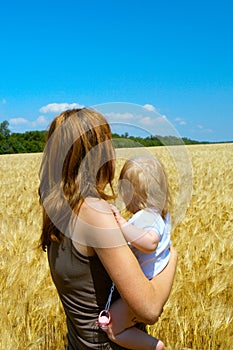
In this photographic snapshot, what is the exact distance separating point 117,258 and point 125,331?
1.35 feet

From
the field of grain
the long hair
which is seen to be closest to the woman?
the long hair

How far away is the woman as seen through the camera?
1.30 m

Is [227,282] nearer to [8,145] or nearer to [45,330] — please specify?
[45,330]

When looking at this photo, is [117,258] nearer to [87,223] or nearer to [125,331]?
[87,223]

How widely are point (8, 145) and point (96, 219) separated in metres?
54.8

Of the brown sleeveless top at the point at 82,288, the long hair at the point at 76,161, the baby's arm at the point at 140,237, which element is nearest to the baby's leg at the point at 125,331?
the brown sleeveless top at the point at 82,288

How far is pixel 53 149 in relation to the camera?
139 centimetres

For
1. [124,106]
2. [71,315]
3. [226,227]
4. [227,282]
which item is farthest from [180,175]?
[226,227]

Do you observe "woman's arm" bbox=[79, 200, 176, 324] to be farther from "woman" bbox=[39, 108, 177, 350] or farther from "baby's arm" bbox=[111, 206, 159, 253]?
"baby's arm" bbox=[111, 206, 159, 253]

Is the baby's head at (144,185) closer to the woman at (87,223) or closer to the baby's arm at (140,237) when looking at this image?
the baby's arm at (140,237)

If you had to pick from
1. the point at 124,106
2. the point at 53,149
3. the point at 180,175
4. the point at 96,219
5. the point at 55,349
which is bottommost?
the point at 55,349

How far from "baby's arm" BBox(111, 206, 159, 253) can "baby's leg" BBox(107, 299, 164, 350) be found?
0.71ft

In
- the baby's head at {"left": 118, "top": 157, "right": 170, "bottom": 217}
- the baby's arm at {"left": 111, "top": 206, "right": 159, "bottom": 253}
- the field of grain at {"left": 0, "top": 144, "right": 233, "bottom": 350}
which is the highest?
the baby's head at {"left": 118, "top": 157, "right": 170, "bottom": 217}

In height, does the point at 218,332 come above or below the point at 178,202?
below
